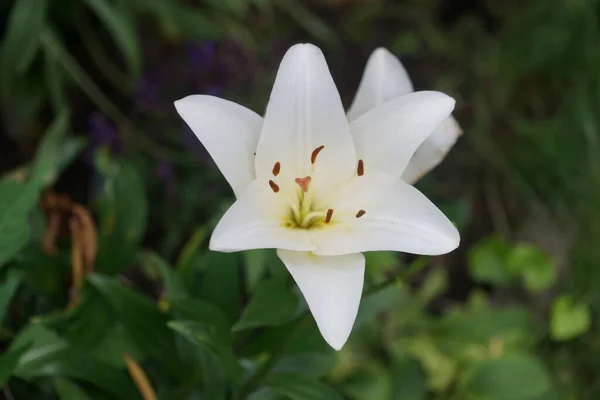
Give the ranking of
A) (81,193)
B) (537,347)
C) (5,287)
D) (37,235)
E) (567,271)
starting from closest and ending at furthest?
(5,287), (37,235), (81,193), (537,347), (567,271)

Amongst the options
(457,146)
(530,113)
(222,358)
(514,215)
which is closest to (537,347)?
(514,215)

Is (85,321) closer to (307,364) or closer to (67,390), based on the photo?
(67,390)

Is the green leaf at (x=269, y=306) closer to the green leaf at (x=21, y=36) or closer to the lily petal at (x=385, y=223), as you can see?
the lily petal at (x=385, y=223)

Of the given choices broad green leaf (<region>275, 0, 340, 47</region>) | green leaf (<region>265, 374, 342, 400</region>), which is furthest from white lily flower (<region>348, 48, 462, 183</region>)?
broad green leaf (<region>275, 0, 340, 47</region>)

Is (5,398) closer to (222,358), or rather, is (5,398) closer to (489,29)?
(222,358)

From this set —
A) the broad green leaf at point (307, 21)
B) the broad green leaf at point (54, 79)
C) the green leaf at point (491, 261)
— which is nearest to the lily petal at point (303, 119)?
the broad green leaf at point (54, 79)

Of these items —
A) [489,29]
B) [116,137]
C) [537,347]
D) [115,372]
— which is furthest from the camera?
[489,29]
